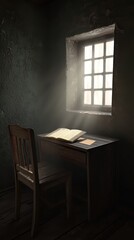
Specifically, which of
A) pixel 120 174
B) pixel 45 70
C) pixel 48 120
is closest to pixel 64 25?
pixel 45 70

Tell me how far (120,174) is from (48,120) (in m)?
1.25

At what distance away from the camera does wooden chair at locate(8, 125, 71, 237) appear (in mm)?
1699

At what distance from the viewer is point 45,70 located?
9.44 ft

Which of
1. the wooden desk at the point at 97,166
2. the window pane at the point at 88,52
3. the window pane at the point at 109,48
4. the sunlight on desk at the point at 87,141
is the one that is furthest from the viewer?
the window pane at the point at 88,52

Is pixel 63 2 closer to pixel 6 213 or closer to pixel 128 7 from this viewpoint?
pixel 128 7

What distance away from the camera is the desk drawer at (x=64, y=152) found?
1.90 metres

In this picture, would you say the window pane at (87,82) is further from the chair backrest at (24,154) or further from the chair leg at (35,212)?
the chair leg at (35,212)

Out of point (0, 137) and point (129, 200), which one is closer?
point (129, 200)

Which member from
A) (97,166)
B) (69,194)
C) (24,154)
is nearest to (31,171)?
(24,154)

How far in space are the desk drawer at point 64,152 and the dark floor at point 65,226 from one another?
0.57 meters

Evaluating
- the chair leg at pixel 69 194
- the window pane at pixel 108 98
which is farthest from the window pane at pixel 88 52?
the chair leg at pixel 69 194

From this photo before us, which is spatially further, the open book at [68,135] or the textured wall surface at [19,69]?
the textured wall surface at [19,69]

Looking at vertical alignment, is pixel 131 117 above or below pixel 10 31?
below

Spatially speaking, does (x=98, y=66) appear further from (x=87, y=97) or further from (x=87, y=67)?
(x=87, y=97)
